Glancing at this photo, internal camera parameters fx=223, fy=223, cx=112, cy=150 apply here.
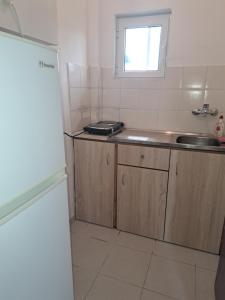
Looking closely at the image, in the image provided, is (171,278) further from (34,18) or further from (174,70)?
(34,18)

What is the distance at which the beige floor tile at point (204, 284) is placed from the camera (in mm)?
1455

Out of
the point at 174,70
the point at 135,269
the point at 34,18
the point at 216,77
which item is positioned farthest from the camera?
the point at 174,70

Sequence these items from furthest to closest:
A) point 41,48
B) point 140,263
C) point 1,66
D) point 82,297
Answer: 1. point 140,263
2. point 82,297
3. point 41,48
4. point 1,66

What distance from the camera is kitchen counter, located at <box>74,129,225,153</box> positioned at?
1.65 metres

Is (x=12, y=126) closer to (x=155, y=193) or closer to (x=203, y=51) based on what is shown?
(x=155, y=193)

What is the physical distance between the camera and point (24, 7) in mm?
1027

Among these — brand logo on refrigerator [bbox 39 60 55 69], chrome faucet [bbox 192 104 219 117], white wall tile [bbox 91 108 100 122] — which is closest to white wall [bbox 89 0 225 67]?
chrome faucet [bbox 192 104 219 117]

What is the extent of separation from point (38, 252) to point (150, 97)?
5.45 feet

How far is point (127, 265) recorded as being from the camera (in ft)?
5.55

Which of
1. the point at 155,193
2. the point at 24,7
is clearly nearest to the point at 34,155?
the point at 24,7

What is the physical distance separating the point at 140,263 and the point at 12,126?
4.83ft

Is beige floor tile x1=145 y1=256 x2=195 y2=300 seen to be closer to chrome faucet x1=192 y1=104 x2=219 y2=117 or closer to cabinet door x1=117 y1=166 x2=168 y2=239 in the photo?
cabinet door x1=117 y1=166 x2=168 y2=239

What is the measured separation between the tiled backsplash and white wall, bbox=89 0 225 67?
93mm

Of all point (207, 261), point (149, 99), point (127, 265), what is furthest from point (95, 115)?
point (207, 261)
